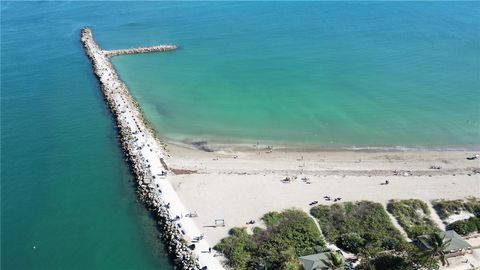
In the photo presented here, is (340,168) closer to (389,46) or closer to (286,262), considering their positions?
(286,262)

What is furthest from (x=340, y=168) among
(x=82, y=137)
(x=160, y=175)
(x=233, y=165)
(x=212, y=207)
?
(x=82, y=137)

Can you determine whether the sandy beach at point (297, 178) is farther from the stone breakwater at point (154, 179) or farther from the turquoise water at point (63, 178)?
the turquoise water at point (63, 178)

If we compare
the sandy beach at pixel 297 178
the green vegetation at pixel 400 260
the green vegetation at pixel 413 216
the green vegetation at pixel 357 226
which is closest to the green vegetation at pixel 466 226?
the green vegetation at pixel 413 216

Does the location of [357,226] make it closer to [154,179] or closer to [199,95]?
[154,179]

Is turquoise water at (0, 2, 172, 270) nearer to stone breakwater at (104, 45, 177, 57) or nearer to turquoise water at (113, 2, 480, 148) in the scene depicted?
stone breakwater at (104, 45, 177, 57)

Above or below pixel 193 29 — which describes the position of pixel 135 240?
below

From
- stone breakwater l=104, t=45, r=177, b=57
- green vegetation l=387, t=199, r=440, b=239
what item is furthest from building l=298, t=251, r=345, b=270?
stone breakwater l=104, t=45, r=177, b=57
